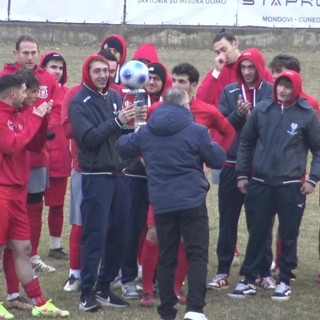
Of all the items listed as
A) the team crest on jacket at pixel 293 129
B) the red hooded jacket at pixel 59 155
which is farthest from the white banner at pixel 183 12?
the team crest on jacket at pixel 293 129


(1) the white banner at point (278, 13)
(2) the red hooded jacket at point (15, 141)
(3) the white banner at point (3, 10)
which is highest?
(1) the white banner at point (278, 13)

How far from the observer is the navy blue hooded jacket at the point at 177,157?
7934 mm

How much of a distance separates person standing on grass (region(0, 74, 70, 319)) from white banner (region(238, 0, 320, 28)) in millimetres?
16396

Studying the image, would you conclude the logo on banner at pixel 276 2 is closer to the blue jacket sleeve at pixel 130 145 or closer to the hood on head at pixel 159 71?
the hood on head at pixel 159 71

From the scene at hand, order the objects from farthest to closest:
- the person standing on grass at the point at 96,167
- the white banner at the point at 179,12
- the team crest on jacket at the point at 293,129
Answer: the white banner at the point at 179,12 < the team crest on jacket at the point at 293,129 < the person standing on grass at the point at 96,167

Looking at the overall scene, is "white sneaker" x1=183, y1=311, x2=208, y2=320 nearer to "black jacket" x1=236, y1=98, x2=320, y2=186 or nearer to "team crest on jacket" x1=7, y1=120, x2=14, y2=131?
"black jacket" x1=236, y1=98, x2=320, y2=186

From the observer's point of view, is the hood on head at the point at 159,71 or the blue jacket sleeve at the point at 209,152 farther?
the hood on head at the point at 159,71

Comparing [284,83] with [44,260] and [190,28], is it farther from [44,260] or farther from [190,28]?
[190,28]

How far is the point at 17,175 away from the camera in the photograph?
827 cm

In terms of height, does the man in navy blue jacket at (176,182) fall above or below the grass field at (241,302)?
above

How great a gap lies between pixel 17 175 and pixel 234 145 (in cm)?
221

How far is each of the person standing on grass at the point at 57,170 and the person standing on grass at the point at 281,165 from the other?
202 centimetres

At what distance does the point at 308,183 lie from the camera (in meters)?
9.02

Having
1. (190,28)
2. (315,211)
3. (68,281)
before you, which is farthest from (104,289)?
(190,28)
